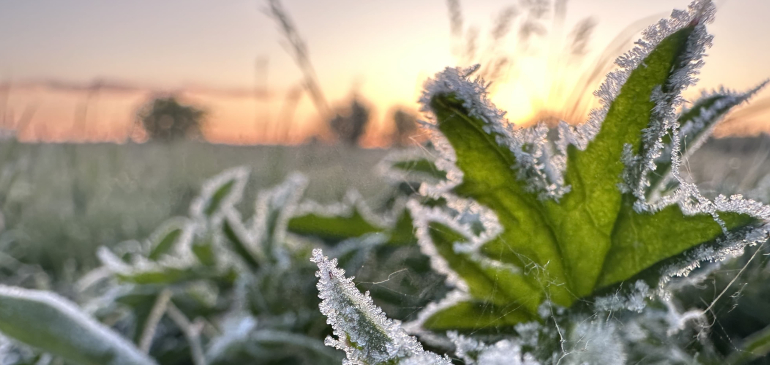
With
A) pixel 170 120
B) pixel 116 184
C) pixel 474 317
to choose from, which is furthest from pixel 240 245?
pixel 170 120

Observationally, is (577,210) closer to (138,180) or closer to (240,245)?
(240,245)

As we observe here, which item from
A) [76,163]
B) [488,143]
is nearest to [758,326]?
[488,143]

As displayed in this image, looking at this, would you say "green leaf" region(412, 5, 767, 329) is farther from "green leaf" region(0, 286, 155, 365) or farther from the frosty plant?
"green leaf" region(0, 286, 155, 365)

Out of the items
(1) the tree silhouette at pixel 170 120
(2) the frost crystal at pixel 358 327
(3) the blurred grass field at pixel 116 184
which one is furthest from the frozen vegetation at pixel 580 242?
(1) the tree silhouette at pixel 170 120

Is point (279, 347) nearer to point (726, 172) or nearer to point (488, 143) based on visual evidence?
point (488, 143)

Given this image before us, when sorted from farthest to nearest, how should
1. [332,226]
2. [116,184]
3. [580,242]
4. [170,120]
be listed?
[170,120] → [116,184] → [332,226] → [580,242]

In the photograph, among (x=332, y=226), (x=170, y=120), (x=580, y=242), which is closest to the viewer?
(x=580, y=242)
